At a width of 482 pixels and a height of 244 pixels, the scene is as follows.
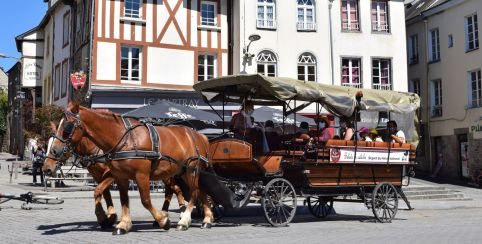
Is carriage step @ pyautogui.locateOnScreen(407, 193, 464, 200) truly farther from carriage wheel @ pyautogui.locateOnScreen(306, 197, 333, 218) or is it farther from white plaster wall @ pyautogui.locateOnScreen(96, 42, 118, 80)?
white plaster wall @ pyautogui.locateOnScreen(96, 42, 118, 80)

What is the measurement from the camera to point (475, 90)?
27797mm

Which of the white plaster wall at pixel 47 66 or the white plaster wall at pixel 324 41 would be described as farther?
the white plaster wall at pixel 47 66

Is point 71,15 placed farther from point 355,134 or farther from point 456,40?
point 355,134

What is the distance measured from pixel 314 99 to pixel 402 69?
1921cm

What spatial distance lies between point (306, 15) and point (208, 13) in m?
4.74

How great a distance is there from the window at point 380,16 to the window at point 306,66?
369 cm

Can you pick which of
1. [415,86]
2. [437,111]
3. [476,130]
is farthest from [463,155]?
[415,86]

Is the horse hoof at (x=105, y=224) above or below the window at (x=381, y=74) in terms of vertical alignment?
below

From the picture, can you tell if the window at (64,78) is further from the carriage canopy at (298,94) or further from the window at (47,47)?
the carriage canopy at (298,94)

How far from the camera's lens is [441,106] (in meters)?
30.2

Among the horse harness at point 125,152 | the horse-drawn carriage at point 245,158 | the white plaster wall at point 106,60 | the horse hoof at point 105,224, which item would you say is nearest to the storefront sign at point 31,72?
the white plaster wall at point 106,60

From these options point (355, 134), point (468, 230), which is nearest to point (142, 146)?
point (355, 134)

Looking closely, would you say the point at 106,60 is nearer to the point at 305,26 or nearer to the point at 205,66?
the point at 205,66

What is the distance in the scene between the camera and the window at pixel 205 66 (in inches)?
1046
